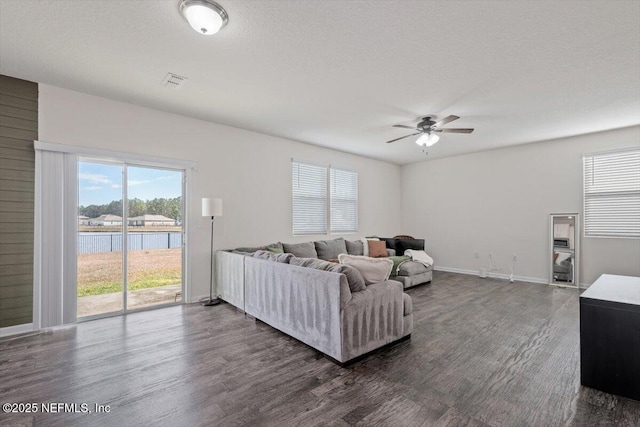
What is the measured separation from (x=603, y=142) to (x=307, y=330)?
251 inches

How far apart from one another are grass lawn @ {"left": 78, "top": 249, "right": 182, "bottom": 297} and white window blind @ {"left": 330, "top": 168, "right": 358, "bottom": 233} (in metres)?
3.48

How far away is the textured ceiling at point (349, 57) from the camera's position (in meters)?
2.23

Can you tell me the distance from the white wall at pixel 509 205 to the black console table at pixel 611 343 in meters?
3.97

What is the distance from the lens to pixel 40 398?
83.6 inches

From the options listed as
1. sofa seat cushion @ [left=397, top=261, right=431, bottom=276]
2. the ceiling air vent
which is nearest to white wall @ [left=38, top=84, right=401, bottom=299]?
the ceiling air vent

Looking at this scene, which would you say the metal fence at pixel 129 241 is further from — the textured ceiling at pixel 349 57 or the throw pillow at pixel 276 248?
the textured ceiling at pixel 349 57

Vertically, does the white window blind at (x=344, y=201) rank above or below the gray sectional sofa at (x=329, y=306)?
above

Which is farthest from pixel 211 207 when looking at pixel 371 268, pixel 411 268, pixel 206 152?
pixel 411 268

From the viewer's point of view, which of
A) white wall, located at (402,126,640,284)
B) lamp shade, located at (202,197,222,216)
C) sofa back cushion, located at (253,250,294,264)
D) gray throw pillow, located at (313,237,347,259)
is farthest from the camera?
gray throw pillow, located at (313,237,347,259)

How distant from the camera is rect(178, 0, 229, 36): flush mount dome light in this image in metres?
2.09

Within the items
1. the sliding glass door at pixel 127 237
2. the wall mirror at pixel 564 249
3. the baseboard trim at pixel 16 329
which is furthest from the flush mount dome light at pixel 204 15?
the wall mirror at pixel 564 249

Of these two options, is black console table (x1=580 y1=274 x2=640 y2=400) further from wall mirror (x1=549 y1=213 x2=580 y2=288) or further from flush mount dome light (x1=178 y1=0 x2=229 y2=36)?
wall mirror (x1=549 y1=213 x2=580 y2=288)

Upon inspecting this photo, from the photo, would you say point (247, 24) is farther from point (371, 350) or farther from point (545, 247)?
point (545, 247)

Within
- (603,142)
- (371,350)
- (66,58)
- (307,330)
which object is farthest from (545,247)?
(66,58)
